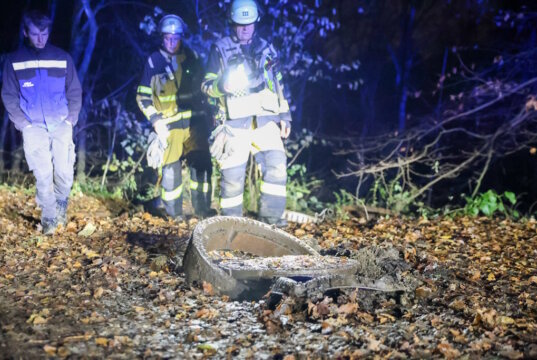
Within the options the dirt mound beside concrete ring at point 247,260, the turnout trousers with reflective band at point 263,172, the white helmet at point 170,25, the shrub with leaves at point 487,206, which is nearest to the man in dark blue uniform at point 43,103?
the white helmet at point 170,25

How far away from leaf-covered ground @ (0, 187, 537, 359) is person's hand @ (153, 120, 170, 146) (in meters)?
1.26

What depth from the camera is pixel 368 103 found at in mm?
22359

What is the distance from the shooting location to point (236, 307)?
3471mm

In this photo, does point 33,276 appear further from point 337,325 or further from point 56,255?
point 337,325

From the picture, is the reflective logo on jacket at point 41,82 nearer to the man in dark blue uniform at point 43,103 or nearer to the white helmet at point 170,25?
the man in dark blue uniform at point 43,103

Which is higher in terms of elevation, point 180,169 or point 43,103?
point 43,103

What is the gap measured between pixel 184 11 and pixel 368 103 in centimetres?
1493

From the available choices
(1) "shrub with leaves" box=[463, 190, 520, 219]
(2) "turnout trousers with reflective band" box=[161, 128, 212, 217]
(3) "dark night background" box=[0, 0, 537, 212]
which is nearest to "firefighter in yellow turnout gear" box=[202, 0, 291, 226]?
(2) "turnout trousers with reflective band" box=[161, 128, 212, 217]

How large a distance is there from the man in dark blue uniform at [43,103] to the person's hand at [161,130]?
3.07 feet

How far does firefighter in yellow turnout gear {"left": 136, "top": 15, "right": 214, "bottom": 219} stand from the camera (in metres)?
6.01

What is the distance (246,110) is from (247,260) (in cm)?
184

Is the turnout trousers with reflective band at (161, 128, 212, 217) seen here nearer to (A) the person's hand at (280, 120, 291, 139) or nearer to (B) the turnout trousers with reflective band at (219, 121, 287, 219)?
(B) the turnout trousers with reflective band at (219, 121, 287, 219)

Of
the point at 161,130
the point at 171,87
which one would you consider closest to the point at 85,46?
Result: the point at 171,87

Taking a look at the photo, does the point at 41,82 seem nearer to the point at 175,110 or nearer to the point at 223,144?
the point at 175,110
